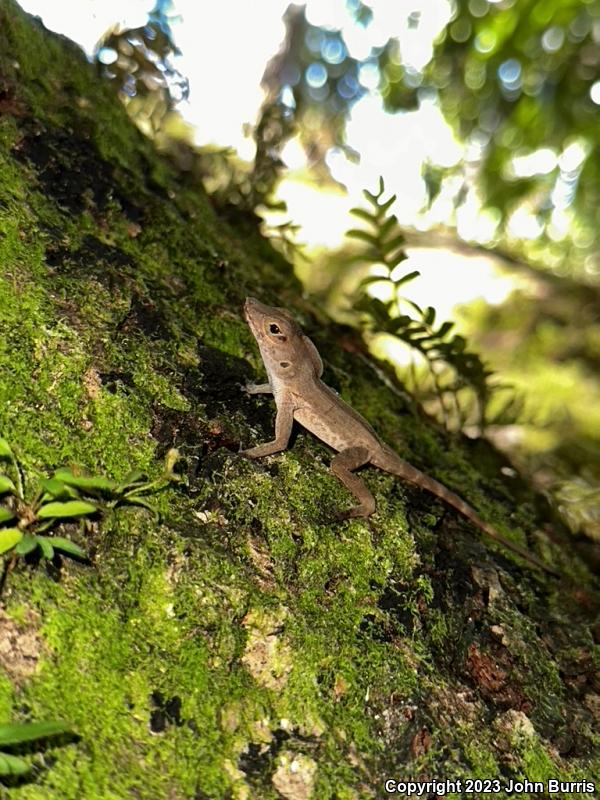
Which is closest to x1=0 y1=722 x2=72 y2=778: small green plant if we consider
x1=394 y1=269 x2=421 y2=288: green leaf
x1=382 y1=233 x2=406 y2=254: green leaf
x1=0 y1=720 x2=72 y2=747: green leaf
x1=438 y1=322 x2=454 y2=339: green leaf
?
x1=0 y1=720 x2=72 y2=747: green leaf

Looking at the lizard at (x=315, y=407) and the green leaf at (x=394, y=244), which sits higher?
the green leaf at (x=394, y=244)

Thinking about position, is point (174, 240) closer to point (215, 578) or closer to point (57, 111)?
point (57, 111)

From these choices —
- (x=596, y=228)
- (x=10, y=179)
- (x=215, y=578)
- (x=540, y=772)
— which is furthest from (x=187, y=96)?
(x=596, y=228)

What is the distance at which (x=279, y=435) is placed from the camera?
3191mm

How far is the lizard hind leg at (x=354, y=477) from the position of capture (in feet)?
9.70

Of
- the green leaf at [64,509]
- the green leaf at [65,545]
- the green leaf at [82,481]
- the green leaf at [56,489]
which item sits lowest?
the green leaf at [65,545]

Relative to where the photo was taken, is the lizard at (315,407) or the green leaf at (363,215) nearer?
the lizard at (315,407)

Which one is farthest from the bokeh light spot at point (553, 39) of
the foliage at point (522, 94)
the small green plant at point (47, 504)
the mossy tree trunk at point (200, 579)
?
the small green plant at point (47, 504)

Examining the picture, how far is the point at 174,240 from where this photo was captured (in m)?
3.66

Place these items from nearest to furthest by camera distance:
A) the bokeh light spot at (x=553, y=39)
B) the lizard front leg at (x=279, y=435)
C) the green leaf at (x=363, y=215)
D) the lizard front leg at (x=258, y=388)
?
the lizard front leg at (x=279, y=435)
the lizard front leg at (x=258, y=388)
the green leaf at (x=363, y=215)
the bokeh light spot at (x=553, y=39)

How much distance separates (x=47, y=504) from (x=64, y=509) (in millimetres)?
102

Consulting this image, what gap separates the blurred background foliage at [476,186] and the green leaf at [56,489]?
8.72 ft

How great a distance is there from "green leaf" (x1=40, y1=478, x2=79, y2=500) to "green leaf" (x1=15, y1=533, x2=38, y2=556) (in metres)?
0.15

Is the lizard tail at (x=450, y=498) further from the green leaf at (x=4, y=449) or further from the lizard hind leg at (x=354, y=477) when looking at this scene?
the green leaf at (x=4, y=449)
